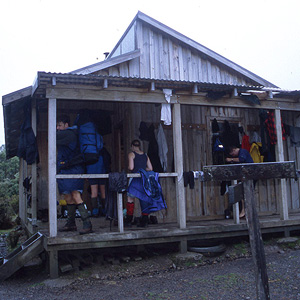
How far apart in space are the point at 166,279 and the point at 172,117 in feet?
10.8

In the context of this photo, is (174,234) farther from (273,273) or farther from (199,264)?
(273,273)

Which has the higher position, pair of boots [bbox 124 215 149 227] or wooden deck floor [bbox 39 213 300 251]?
pair of boots [bbox 124 215 149 227]

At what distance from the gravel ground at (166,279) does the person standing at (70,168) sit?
2.99 feet

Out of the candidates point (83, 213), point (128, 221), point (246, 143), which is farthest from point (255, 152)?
point (83, 213)

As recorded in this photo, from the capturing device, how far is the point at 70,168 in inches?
259

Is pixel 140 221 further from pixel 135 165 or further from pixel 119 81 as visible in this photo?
pixel 119 81

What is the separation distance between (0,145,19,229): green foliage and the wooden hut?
13.2ft

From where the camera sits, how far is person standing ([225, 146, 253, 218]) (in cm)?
818

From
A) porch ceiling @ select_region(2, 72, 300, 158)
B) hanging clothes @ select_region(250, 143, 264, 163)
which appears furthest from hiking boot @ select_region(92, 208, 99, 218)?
hanging clothes @ select_region(250, 143, 264, 163)

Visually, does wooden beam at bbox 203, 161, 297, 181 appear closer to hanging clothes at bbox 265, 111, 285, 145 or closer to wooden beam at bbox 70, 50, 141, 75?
hanging clothes at bbox 265, 111, 285, 145

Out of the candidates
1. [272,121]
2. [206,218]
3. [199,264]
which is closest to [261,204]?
[206,218]

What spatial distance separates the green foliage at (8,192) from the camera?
601 inches

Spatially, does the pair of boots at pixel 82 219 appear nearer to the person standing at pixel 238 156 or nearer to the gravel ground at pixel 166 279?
the gravel ground at pixel 166 279

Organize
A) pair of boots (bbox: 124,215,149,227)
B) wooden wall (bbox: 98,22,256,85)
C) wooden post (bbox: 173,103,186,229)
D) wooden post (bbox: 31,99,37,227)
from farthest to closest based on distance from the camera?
wooden wall (bbox: 98,22,256,85) < wooden post (bbox: 31,99,37,227) < pair of boots (bbox: 124,215,149,227) < wooden post (bbox: 173,103,186,229)
